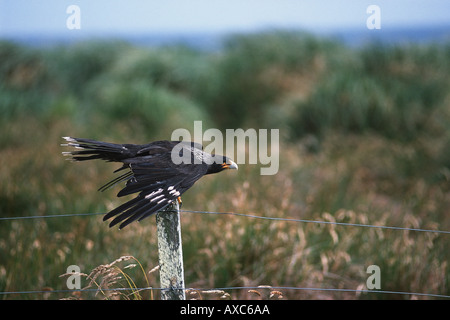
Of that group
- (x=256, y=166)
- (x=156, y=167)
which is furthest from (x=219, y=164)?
(x=256, y=166)

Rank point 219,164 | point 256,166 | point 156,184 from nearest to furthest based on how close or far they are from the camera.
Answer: point 156,184, point 219,164, point 256,166

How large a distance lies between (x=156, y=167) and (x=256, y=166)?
3389 mm

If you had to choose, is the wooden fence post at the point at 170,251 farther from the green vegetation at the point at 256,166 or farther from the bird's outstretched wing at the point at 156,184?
the green vegetation at the point at 256,166

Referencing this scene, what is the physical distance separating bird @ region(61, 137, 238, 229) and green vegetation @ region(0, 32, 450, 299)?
66 cm

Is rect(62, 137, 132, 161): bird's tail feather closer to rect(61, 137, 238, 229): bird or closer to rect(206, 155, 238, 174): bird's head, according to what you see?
rect(61, 137, 238, 229): bird

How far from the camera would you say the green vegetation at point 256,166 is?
3547 millimetres

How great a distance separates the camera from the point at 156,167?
214 cm

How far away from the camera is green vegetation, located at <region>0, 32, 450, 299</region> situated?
355 cm

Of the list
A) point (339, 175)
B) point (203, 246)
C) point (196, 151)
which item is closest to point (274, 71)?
point (339, 175)

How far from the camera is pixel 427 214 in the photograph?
15.1 feet

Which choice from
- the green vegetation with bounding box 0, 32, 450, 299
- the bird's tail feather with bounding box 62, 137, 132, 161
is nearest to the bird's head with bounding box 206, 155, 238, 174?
the bird's tail feather with bounding box 62, 137, 132, 161

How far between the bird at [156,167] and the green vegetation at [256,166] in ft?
2.17

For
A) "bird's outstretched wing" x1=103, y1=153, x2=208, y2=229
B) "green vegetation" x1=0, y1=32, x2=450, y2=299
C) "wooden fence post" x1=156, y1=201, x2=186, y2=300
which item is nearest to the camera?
"bird's outstretched wing" x1=103, y1=153, x2=208, y2=229

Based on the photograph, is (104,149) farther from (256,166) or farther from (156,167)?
(256,166)
